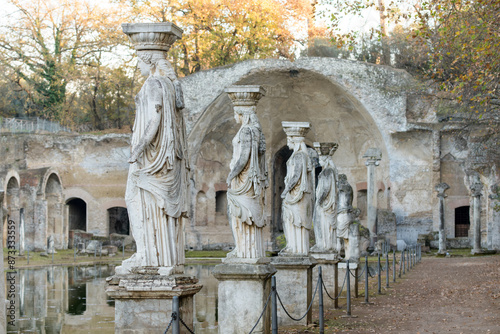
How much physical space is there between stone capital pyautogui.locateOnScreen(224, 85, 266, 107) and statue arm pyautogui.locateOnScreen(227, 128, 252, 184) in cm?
39

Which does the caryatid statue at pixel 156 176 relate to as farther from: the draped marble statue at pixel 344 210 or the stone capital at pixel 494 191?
the stone capital at pixel 494 191

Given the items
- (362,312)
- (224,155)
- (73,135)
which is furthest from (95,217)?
(362,312)

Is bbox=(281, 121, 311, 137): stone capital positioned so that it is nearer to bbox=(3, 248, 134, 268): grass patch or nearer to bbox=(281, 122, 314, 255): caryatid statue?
bbox=(281, 122, 314, 255): caryatid statue

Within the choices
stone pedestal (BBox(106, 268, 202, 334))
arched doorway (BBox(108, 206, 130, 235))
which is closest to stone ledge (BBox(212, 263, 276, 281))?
stone pedestal (BBox(106, 268, 202, 334))

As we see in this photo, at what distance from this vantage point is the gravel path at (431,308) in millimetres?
9172

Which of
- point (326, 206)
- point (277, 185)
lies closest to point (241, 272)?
point (326, 206)

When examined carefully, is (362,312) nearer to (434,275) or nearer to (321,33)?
(434,275)

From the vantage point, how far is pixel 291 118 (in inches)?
1328

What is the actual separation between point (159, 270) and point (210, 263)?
63.3 feet

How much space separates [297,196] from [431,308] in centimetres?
309

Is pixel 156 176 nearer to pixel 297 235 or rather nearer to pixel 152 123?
pixel 152 123

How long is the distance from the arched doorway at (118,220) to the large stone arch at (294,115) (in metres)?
5.88

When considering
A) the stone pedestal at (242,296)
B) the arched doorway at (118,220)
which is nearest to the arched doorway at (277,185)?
the arched doorway at (118,220)

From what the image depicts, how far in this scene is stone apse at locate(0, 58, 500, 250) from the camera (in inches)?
1179
